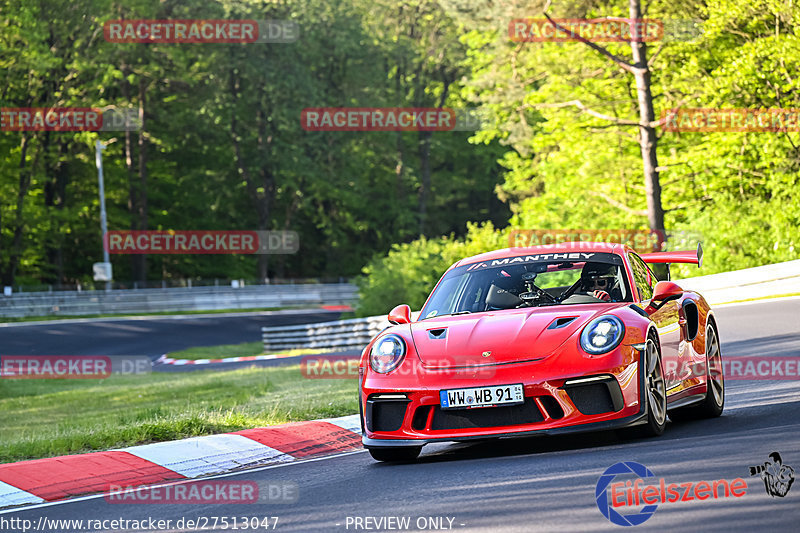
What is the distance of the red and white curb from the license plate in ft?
6.33

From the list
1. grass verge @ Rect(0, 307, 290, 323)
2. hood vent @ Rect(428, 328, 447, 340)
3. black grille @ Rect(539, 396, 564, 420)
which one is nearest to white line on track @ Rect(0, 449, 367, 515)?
hood vent @ Rect(428, 328, 447, 340)

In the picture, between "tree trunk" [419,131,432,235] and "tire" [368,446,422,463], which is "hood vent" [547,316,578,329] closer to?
"tire" [368,446,422,463]

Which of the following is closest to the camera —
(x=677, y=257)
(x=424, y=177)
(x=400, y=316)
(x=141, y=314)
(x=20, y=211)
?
(x=400, y=316)

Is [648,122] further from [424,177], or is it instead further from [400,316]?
[424,177]

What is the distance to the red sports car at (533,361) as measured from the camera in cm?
738

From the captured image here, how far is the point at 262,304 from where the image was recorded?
5559 centimetres

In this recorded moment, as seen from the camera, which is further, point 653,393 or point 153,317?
point 153,317

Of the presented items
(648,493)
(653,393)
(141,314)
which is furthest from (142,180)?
(648,493)

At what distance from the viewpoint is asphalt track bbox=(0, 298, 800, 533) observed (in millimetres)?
5402

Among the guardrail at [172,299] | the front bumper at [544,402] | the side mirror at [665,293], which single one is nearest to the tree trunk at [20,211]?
the guardrail at [172,299]

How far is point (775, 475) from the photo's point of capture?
599 cm

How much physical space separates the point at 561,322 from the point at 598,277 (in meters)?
1.35

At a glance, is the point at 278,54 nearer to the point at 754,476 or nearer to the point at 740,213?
the point at 740,213

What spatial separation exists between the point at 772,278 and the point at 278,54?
154 ft
